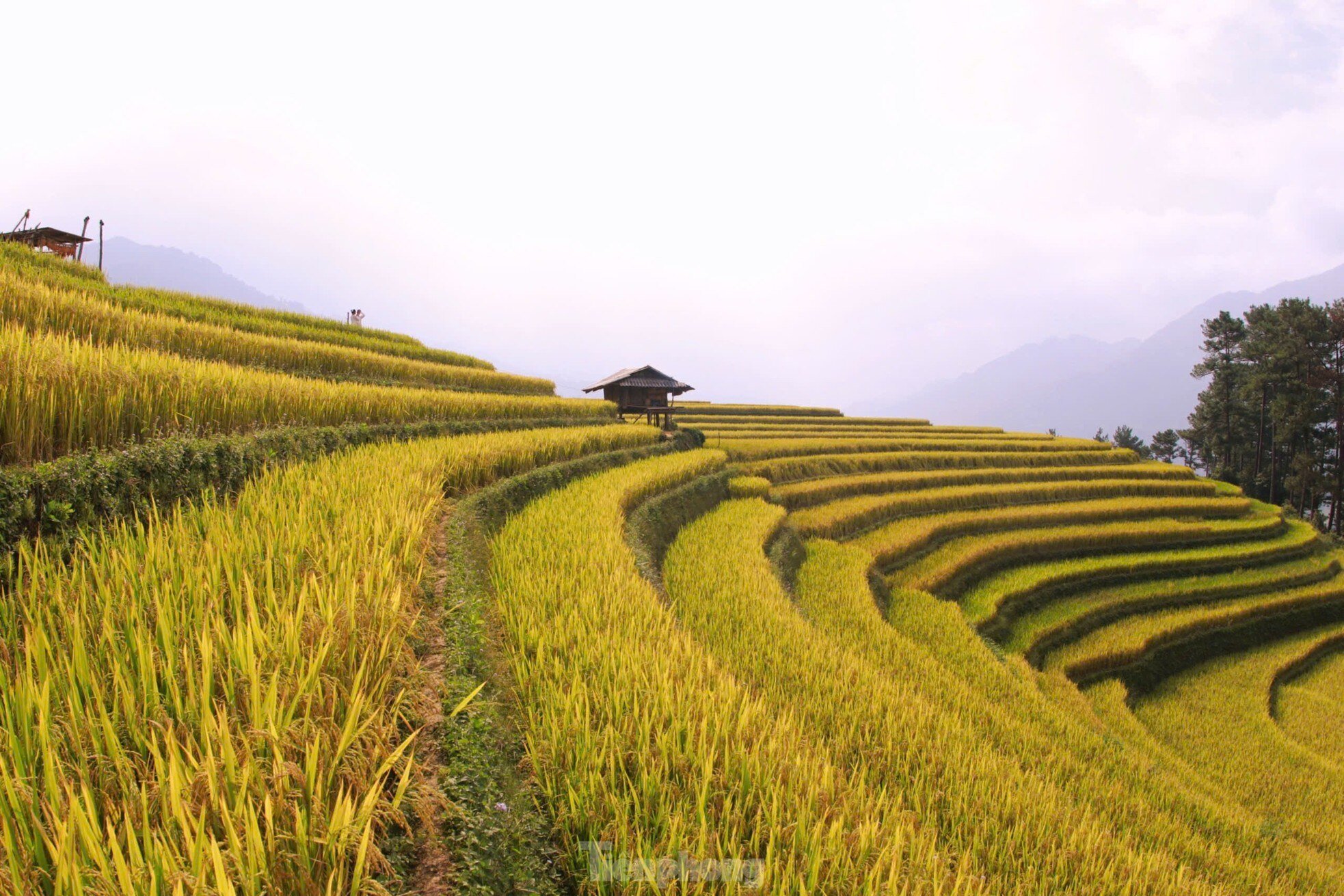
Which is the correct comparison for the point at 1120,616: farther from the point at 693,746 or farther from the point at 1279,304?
the point at 1279,304

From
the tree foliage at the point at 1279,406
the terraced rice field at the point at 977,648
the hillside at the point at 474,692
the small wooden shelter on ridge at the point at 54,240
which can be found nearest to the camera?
the hillside at the point at 474,692

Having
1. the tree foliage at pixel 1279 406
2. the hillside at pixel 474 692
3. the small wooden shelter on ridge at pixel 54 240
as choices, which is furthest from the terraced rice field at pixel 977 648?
the small wooden shelter on ridge at pixel 54 240

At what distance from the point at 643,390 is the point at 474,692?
2094cm

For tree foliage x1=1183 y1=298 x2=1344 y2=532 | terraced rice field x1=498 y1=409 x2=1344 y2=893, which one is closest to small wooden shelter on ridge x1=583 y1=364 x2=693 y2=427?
terraced rice field x1=498 y1=409 x2=1344 y2=893

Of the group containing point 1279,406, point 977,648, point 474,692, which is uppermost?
point 1279,406

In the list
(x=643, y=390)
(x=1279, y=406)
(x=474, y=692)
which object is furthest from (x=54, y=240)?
(x=1279, y=406)

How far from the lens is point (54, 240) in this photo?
15.6m

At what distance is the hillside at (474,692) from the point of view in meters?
1.79

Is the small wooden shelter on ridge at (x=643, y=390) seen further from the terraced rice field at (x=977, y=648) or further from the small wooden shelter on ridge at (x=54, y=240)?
the small wooden shelter on ridge at (x=54, y=240)

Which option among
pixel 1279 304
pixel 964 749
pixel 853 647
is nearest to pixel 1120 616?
pixel 853 647

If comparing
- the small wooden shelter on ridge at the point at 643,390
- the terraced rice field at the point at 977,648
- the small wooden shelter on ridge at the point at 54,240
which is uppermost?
the small wooden shelter on ridge at the point at 54,240

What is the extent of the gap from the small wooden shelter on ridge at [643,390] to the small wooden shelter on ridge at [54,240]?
14.7 metres

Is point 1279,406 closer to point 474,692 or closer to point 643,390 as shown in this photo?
point 643,390

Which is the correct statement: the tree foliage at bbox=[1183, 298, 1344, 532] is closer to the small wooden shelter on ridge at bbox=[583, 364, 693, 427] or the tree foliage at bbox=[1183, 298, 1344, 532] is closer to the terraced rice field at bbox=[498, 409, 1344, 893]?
the terraced rice field at bbox=[498, 409, 1344, 893]
